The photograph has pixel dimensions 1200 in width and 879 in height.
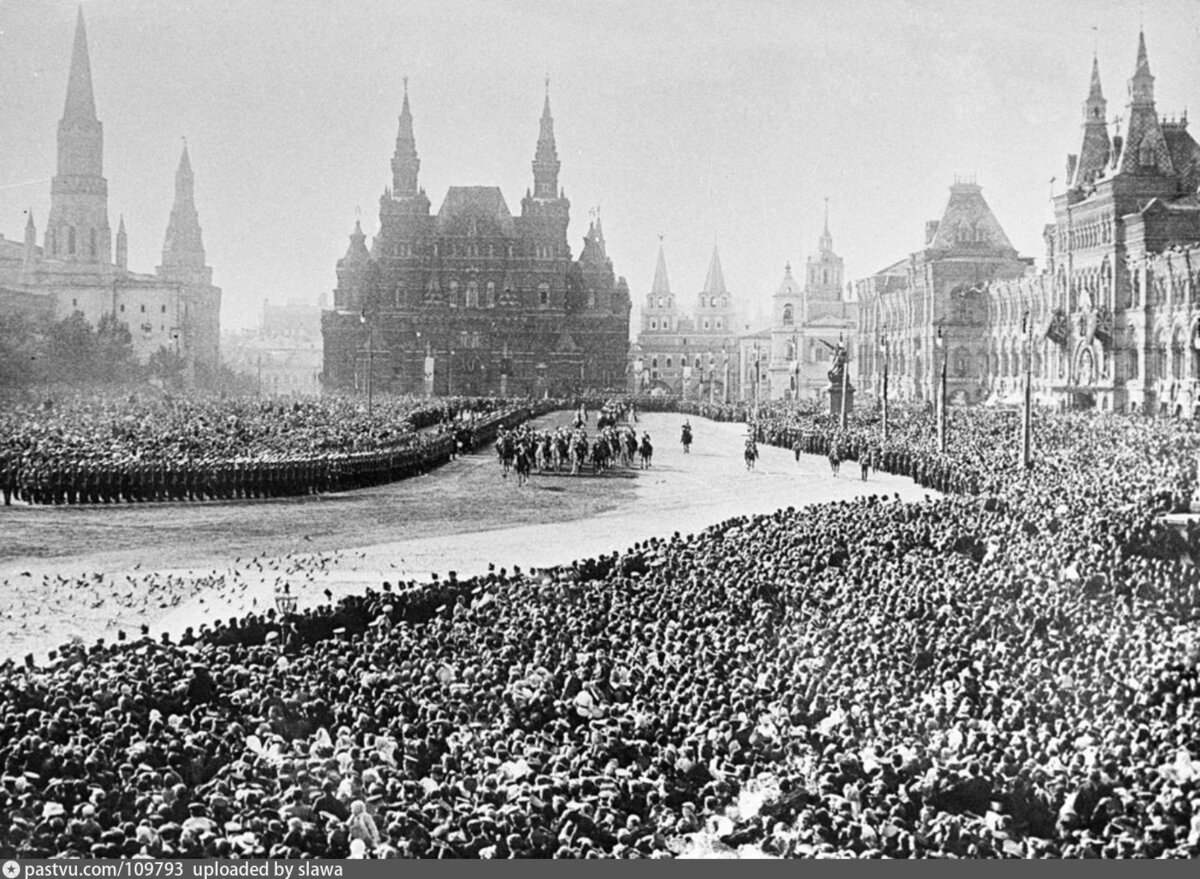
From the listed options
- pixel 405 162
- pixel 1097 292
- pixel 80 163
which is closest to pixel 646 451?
pixel 80 163

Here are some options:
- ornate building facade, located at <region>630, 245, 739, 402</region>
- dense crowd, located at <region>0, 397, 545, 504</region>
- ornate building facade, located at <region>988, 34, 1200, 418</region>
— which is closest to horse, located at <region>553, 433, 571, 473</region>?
dense crowd, located at <region>0, 397, 545, 504</region>

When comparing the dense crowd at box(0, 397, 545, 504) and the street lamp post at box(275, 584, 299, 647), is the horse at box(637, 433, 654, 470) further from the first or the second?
the street lamp post at box(275, 584, 299, 647)

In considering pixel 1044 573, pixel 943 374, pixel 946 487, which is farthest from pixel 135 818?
pixel 943 374

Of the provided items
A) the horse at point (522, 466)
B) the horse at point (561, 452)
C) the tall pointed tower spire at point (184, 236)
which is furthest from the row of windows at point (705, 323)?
the horse at point (522, 466)

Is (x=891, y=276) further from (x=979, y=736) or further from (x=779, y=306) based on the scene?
(x=979, y=736)

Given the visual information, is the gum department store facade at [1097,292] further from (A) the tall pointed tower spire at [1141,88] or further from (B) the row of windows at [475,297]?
(B) the row of windows at [475,297]

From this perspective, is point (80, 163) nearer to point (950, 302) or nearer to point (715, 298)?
point (950, 302)
